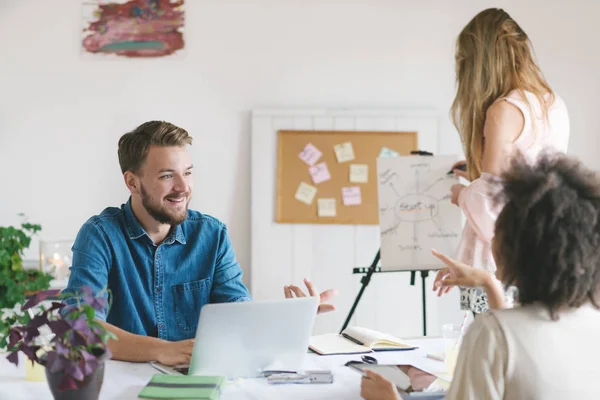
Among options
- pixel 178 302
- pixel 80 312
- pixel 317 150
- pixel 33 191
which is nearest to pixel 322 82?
pixel 317 150

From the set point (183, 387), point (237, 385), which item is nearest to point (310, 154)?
point (237, 385)

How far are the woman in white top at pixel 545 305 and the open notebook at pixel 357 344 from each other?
2.34 feet

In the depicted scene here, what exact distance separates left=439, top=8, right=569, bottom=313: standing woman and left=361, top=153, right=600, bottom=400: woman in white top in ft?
3.51

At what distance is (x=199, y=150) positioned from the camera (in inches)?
152

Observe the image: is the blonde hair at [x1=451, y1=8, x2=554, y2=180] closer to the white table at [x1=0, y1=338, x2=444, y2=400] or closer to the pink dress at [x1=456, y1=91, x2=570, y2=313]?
the pink dress at [x1=456, y1=91, x2=570, y2=313]

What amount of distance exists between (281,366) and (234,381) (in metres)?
0.13

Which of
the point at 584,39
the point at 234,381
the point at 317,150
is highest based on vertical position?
the point at 584,39

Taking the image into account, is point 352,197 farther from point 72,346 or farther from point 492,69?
point 72,346

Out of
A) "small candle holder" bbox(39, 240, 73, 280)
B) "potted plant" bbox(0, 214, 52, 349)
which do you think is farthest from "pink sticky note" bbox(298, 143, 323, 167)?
"potted plant" bbox(0, 214, 52, 349)

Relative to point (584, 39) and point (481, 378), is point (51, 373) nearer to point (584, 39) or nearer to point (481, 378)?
point (481, 378)

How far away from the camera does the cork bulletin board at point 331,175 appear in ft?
12.5

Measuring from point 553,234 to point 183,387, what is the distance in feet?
2.63

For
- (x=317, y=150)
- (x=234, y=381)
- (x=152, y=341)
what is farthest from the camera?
(x=317, y=150)

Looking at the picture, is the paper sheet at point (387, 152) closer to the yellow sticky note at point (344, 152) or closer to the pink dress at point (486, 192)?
the yellow sticky note at point (344, 152)
